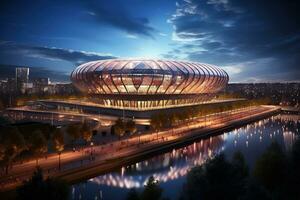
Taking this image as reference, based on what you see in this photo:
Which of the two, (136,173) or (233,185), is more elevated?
(233,185)

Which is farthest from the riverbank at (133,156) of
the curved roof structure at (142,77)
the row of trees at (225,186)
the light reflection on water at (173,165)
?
the curved roof structure at (142,77)

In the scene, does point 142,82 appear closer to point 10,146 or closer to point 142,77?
point 142,77

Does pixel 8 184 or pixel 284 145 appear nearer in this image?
pixel 8 184

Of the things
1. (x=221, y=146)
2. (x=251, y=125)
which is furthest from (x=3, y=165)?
(x=251, y=125)

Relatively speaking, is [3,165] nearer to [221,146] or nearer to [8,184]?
[8,184]

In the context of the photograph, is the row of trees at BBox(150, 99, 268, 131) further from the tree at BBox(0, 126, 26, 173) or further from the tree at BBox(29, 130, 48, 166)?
the tree at BBox(0, 126, 26, 173)

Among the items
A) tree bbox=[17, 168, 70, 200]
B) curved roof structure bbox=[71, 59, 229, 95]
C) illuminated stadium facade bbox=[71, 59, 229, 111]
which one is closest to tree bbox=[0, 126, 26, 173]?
tree bbox=[17, 168, 70, 200]

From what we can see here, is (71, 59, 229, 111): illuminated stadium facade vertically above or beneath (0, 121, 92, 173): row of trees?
above
